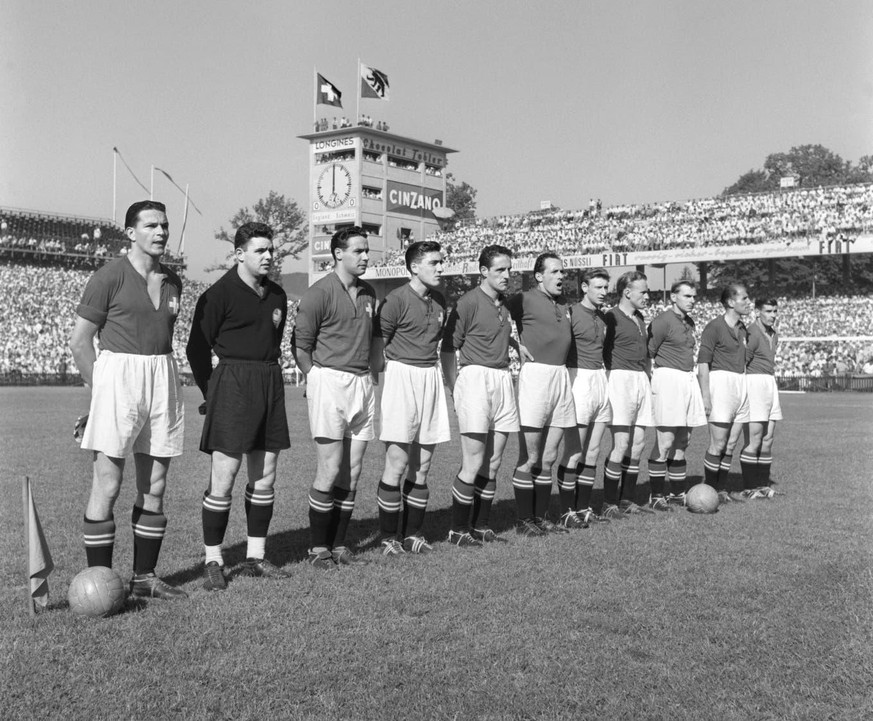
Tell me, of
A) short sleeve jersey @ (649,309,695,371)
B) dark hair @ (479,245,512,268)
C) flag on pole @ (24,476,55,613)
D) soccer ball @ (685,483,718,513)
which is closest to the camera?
flag on pole @ (24,476,55,613)

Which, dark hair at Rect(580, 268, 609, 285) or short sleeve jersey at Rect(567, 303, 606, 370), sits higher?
dark hair at Rect(580, 268, 609, 285)

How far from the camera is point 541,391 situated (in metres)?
8.59

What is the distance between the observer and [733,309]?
11.3m

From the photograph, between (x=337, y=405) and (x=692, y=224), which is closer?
(x=337, y=405)

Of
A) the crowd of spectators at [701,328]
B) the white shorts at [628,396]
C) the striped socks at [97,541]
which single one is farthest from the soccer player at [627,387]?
the crowd of spectators at [701,328]

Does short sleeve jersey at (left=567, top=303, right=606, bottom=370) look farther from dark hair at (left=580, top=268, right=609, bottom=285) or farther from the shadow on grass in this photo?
the shadow on grass

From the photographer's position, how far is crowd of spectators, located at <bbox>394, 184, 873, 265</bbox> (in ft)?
156

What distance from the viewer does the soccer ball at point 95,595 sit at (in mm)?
5566

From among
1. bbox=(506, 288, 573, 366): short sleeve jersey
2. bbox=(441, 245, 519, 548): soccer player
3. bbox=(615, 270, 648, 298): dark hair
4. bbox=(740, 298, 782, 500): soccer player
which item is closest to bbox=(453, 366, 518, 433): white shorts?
bbox=(441, 245, 519, 548): soccer player

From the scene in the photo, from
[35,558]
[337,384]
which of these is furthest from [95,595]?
[337,384]

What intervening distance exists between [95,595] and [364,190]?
64698mm

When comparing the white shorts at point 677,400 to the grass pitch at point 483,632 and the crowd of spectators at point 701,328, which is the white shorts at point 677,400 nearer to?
the grass pitch at point 483,632

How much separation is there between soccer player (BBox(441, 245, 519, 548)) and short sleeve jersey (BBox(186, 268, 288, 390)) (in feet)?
6.36

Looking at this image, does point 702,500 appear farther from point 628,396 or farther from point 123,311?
point 123,311
